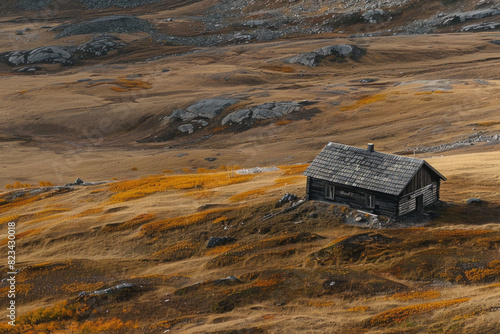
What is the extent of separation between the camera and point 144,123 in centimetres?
8844

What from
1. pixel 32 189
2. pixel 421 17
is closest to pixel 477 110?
pixel 32 189

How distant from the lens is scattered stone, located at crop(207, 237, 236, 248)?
36312 mm

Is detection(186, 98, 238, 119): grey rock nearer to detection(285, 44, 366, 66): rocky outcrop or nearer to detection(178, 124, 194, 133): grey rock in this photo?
detection(178, 124, 194, 133): grey rock

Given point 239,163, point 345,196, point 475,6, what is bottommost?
point 239,163

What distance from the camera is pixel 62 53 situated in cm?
13700

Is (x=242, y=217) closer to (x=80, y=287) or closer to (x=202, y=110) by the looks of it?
(x=80, y=287)

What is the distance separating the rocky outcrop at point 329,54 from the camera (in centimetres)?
11594

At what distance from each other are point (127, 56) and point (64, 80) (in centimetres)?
2526

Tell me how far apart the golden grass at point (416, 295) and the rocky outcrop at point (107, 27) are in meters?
142

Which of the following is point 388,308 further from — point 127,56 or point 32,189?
point 127,56

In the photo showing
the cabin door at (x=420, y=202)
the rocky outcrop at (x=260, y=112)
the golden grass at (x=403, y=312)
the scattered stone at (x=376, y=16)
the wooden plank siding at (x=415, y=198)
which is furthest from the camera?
the scattered stone at (x=376, y=16)

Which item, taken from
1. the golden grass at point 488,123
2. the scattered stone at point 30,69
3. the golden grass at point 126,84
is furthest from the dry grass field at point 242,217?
the scattered stone at point 30,69

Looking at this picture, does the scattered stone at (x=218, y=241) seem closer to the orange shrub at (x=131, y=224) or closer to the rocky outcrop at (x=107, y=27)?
the orange shrub at (x=131, y=224)

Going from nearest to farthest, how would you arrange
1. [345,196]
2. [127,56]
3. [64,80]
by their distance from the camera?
1. [345,196]
2. [64,80]
3. [127,56]
